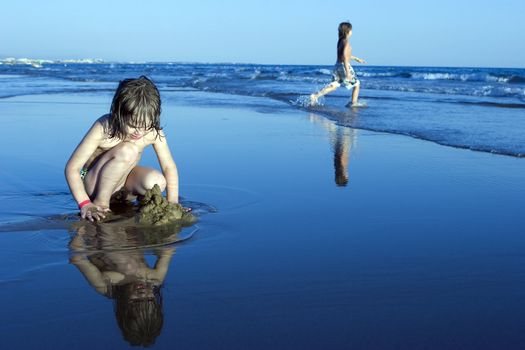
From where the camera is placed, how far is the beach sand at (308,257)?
215 cm

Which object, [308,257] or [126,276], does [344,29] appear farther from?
[126,276]

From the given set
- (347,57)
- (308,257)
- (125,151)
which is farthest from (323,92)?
(308,257)

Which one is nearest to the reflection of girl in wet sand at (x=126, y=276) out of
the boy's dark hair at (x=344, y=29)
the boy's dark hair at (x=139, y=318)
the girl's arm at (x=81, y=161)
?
the boy's dark hair at (x=139, y=318)

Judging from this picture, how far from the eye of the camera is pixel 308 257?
2.96m

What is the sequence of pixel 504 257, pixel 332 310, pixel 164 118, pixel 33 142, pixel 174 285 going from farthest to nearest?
pixel 164 118 < pixel 33 142 < pixel 504 257 < pixel 174 285 < pixel 332 310

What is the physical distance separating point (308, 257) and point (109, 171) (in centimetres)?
148

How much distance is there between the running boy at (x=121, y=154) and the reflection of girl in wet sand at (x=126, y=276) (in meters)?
0.43

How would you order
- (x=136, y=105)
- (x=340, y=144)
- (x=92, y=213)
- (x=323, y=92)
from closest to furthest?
(x=136, y=105) → (x=92, y=213) → (x=340, y=144) → (x=323, y=92)

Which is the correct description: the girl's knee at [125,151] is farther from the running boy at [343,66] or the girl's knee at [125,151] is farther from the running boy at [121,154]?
the running boy at [343,66]

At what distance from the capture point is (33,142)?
21.2 ft

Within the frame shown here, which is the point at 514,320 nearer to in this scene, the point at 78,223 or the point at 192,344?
the point at 192,344

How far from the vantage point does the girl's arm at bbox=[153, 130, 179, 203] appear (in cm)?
388

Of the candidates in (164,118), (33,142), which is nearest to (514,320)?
(33,142)

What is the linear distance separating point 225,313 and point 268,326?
0.62 feet
